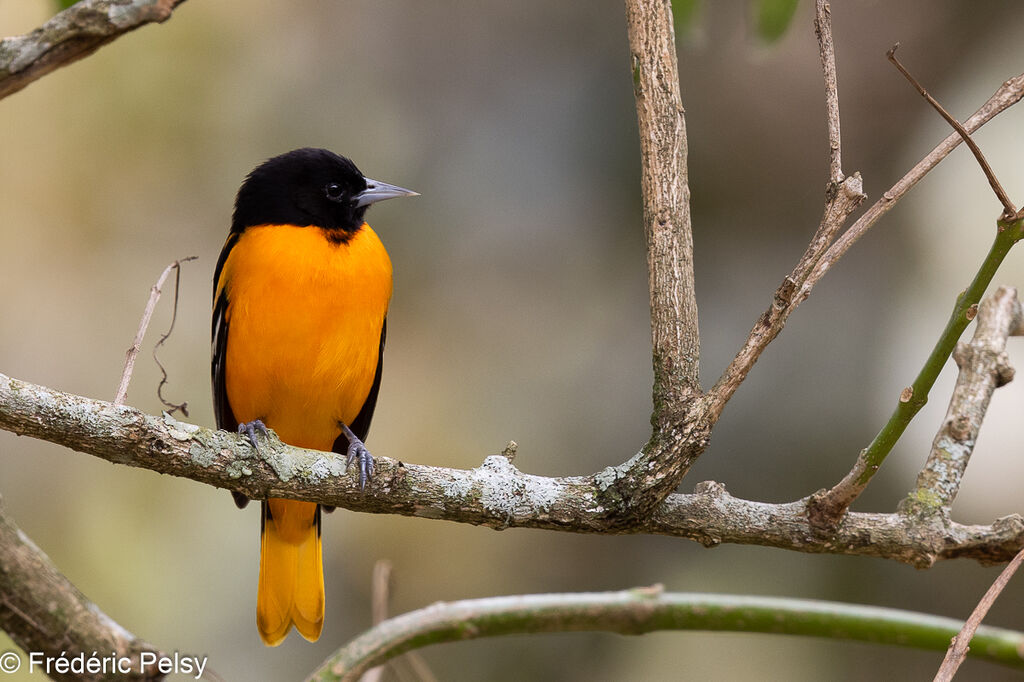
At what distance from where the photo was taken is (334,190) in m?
3.57

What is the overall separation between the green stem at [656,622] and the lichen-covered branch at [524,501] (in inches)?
5.0

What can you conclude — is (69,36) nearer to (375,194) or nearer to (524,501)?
(524,501)

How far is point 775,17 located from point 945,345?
0.75 m

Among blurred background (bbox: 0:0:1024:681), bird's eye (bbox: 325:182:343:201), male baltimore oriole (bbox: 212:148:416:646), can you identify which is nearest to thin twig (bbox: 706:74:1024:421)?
male baltimore oriole (bbox: 212:148:416:646)

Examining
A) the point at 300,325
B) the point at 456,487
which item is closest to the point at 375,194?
the point at 300,325

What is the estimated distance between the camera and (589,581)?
4613mm

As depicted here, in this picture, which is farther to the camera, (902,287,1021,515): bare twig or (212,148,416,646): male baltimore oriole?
(212,148,416,646): male baltimore oriole

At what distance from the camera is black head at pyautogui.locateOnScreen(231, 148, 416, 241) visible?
11.3 ft

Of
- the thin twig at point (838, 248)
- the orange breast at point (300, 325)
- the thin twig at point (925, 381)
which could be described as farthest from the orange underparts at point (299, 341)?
the thin twig at point (925, 381)

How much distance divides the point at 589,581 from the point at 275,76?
3.14 meters

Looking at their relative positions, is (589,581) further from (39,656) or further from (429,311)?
(39,656)

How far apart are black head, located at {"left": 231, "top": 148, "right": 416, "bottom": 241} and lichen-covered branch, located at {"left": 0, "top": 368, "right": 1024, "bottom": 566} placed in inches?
59.4

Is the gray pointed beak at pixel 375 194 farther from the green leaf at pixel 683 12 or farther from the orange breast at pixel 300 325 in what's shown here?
the green leaf at pixel 683 12

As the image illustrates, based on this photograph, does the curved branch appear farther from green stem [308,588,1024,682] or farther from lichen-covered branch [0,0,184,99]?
lichen-covered branch [0,0,184,99]
